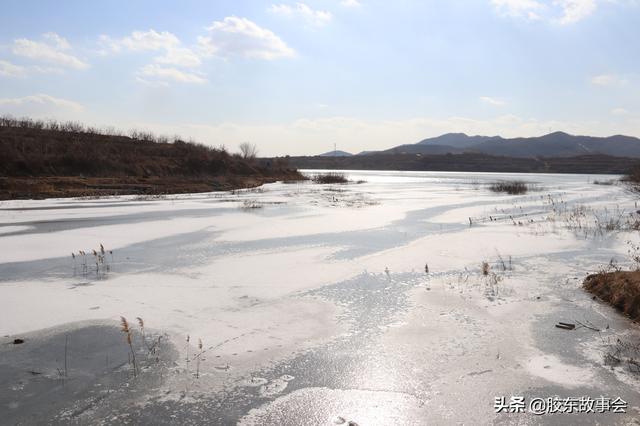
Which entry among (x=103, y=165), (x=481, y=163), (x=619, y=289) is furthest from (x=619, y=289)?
(x=481, y=163)

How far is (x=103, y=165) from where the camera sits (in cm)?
3669

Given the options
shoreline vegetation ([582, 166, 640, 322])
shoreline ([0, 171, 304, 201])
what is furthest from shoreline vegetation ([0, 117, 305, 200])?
shoreline vegetation ([582, 166, 640, 322])

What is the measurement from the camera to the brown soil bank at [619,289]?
6.36 meters

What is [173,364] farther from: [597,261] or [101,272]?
[597,261]

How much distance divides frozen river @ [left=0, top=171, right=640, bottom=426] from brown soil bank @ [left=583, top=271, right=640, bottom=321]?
0.86 feet

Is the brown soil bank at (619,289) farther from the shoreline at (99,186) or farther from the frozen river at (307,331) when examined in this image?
the shoreline at (99,186)

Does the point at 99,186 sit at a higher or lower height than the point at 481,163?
lower

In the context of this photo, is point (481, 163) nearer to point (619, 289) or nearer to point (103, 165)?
point (103, 165)

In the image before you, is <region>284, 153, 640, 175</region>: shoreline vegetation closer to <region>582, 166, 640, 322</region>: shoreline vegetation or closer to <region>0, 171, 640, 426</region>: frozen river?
<region>0, 171, 640, 426</region>: frozen river

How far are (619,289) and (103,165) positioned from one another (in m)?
37.2

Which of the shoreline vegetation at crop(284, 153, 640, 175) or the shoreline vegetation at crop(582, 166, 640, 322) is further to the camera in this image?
the shoreline vegetation at crop(284, 153, 640, 175)

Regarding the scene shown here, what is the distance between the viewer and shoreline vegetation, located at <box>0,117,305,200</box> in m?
29.3

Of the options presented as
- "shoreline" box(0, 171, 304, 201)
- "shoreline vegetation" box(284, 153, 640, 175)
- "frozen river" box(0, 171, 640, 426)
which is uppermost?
"shoreline vegetation" box(284, 153, 640, 175)

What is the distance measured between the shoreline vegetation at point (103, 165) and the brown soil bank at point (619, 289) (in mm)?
26793
